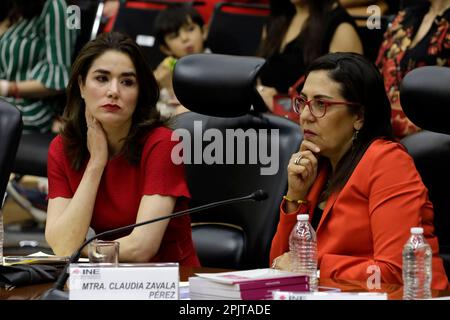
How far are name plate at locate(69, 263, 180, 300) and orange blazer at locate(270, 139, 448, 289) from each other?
2.33 ft

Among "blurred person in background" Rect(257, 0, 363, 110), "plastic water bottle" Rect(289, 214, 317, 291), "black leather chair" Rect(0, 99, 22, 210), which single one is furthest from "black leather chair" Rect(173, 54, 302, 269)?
"blurred person in background" Rect(257, 0, 363, 110)

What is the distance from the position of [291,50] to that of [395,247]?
2188mm

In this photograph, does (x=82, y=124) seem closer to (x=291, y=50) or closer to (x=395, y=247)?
(x=395, y=247)

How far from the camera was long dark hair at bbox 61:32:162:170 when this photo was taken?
3354 mm

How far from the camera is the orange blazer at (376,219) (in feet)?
8.89

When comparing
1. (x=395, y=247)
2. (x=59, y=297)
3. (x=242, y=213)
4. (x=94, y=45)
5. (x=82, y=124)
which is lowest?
(x=59, y=297)

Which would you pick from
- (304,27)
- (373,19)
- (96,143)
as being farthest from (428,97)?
(304,27)

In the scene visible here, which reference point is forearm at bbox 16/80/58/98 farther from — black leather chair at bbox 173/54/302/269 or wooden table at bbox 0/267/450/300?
wooden table at bbox 0/267/450/300

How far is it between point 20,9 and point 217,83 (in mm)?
2487

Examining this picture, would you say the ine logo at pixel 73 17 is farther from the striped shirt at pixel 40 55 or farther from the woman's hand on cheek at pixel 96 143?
the woman's hand on cheek at pixel 96 143

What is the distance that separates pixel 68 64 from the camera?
18.0ft

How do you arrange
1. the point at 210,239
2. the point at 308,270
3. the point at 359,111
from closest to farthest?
the point at 308,270, the point at 359,111, the point at 210,239

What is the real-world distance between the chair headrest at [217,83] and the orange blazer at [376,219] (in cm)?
53

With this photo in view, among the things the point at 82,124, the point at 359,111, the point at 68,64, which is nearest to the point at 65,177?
the point at 82,124
